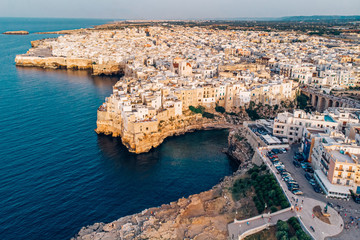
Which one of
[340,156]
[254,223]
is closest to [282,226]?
[254,223]

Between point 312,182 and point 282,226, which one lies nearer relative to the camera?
point 282,226

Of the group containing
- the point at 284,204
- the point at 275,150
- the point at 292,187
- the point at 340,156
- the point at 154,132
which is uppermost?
the point at 340,156

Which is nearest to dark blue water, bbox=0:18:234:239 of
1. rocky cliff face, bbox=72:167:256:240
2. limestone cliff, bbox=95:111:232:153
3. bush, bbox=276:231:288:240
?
limestone cliff, bbox=95:111:232:153

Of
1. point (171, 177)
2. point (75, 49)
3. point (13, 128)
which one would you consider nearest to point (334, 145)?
point (171, 177)

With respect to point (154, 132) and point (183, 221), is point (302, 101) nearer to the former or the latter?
point (154, 132)

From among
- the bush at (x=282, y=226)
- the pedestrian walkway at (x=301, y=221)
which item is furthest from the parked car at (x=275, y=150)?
the bush at (x=282, y=226)

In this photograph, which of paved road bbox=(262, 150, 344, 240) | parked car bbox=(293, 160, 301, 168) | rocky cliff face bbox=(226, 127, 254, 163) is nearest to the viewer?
paved road bbox=(262, 150, 344, 240)

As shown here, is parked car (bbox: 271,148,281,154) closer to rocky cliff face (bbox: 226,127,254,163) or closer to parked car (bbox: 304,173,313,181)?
rocky cliff face (bbox: 226,127,254,163)
